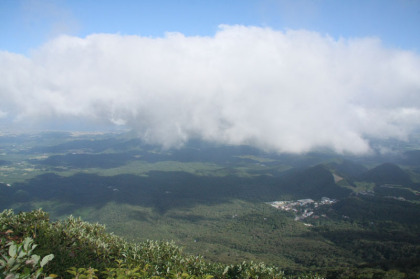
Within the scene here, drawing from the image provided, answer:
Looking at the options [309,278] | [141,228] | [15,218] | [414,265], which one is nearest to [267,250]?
[414,265]

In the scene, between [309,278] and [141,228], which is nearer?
[309,278]

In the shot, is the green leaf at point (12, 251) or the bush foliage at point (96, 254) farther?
the bush foliage at point (96, 254)

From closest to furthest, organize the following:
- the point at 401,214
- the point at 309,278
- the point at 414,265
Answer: the point at 309,278, the point at 414,265, the point at 401,214

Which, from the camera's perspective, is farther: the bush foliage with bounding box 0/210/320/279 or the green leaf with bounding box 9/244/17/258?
the bush foliage with bounding box 0/210/320/279

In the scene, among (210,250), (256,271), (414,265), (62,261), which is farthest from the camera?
(210,250)

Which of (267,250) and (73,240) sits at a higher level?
(73,240)

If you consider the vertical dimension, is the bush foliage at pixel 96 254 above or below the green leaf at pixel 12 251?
below

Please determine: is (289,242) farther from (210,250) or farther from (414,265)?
(414,265)

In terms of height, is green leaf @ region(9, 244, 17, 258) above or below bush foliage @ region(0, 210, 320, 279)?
above

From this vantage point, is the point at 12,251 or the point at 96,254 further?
the point at 96,254

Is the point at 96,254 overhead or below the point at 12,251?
below

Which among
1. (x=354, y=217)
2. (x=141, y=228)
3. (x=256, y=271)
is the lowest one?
(x=141, y=228)
